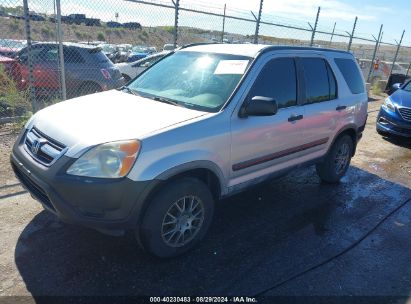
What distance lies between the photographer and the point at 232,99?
3559 mm

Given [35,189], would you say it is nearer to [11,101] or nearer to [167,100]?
[167,100]

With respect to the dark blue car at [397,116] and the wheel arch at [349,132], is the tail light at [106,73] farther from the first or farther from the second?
the dark blue car at [397,116]

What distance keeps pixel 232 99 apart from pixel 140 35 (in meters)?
31.6

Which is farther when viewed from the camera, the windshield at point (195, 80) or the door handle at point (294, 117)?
the door handle at point (294, 117)

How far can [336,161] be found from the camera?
18.2 ft

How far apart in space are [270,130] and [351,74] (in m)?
2.35

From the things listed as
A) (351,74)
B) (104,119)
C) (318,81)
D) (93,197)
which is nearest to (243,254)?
(93,197)


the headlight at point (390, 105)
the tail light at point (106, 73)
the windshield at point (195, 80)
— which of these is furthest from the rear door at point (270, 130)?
the tail light at point (106, 73)

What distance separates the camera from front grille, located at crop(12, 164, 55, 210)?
9.86 ft

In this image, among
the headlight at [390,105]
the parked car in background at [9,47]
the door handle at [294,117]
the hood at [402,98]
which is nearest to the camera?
the door handle at [294,117]

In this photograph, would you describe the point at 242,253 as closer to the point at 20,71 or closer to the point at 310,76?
the point at 310,76

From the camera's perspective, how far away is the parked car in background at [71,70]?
8617mm

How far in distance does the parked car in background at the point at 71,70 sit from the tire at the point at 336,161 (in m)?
5.83

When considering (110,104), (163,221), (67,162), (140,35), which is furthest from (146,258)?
(140,35)
